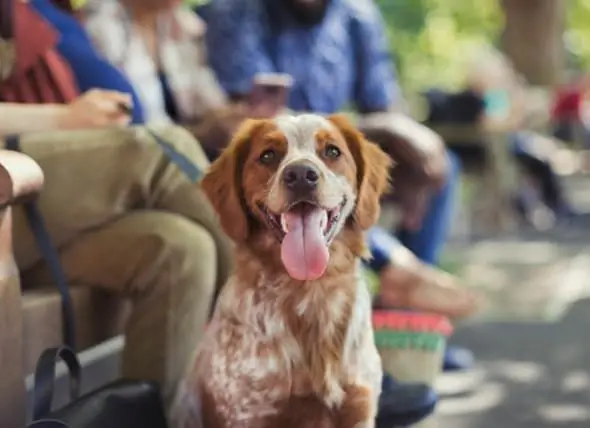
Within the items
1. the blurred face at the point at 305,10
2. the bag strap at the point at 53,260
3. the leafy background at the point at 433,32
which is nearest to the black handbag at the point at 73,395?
the bag strap at the point at 53,260

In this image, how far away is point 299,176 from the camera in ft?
4.96

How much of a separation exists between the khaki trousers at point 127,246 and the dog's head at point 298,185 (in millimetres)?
349

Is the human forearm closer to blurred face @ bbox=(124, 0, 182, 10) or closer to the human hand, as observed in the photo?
the human hand

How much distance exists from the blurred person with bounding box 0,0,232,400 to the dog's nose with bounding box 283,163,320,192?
1.75 feet

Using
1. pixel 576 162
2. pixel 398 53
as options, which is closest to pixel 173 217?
pixel 576 162

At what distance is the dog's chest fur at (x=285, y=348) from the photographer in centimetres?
160

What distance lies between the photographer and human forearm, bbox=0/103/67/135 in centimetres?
199

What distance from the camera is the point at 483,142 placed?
596 cm

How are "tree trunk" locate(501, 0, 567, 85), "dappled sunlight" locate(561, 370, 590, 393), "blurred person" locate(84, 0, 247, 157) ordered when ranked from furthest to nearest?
"tree trunk" locate(501, 0, 567, 85)
"dappled sunlight" locate(561, 370, 590, 393)
"blurred person" locate(84, 0, 247, 157)

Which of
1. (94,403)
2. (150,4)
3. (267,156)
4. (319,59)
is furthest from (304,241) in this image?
(319,59)

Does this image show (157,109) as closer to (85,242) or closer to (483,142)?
(85,242)

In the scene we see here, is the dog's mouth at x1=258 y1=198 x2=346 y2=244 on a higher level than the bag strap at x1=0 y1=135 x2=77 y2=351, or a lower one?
higher

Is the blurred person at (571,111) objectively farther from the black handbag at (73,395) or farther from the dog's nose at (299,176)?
the dog's nose at (299,176)

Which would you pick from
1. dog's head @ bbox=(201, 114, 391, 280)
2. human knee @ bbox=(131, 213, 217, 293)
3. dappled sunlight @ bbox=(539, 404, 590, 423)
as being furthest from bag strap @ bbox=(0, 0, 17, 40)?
dappled sunlight @ bbox=(539, 404, 590, 423)
